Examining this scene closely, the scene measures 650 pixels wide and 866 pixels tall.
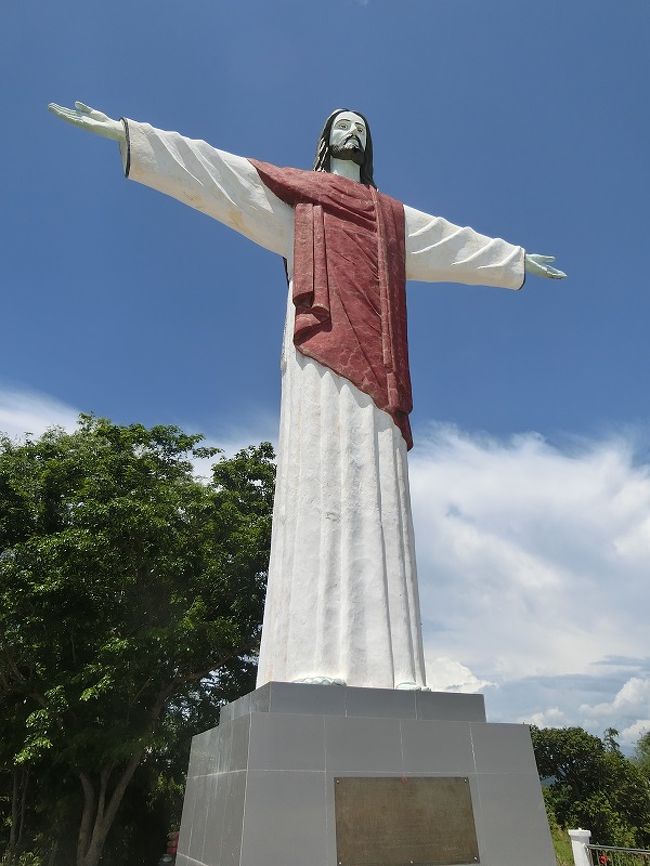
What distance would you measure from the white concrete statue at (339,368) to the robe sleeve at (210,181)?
12 millimetres

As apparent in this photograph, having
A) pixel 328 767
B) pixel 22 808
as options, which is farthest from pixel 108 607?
pixel 328 767

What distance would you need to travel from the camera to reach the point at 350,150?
6664 millimetres

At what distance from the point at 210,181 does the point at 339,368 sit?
94.2 inches

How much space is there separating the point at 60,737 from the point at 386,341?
1061 cm

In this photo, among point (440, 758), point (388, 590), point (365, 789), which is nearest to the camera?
point (365, 789)

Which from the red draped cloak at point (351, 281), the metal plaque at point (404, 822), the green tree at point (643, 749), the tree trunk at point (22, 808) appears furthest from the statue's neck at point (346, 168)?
the green tree at point (643, 749)

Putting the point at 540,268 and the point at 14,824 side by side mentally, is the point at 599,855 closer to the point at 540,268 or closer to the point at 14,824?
the point at 540,268

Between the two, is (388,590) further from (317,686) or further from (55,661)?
(55,661)

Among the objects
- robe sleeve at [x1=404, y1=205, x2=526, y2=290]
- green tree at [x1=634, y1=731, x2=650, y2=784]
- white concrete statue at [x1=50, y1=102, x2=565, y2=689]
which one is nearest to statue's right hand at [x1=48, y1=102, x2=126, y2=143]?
white concrete statue at [x1=50, y1=102, x2=565, y2=689]

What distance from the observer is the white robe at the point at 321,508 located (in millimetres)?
3967

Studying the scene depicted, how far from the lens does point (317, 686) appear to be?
3.53 metres

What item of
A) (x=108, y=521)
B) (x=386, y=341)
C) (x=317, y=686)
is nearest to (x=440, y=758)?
(x=317, y=686)

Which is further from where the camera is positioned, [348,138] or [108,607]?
[108,607]

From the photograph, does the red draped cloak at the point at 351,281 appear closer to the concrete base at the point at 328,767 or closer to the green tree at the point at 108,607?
the concrete base at the point at 328,767
